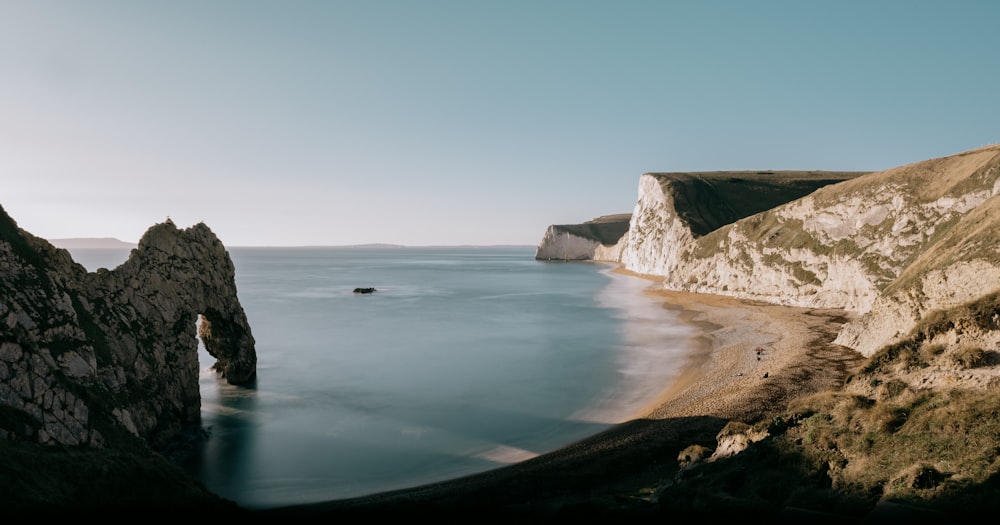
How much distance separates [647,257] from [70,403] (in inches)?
5290

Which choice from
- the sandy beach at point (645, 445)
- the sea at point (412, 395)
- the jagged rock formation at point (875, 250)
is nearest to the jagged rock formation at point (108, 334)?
the sea at point (412, 395)

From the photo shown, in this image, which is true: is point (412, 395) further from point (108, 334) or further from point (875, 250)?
point (875, 250)

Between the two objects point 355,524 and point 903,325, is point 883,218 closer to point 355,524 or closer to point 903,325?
point 903,325

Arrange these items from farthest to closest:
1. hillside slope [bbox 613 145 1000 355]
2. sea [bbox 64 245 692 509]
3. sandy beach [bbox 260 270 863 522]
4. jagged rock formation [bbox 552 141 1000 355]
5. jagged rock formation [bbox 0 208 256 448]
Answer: hillside slope [bbox 613 145 1000 355], jagged rock formation [bbox 552 141 1000 355], sea [bbox 64 245 692 509], sandy beach [bbox 260 270 863 522], jagged rock formation [bbox 0 208 256 448]

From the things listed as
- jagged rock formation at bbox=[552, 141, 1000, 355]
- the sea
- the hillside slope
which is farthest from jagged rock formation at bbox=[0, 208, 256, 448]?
the hillside slope

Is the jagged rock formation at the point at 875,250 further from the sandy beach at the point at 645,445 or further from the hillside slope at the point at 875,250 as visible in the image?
the sandy beach at the point at 645,445

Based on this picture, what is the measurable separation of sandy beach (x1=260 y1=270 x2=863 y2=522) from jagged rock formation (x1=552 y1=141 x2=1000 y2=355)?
612 cm

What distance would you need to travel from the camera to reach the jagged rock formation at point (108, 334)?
16906 mm

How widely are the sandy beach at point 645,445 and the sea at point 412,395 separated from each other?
166 centimetres

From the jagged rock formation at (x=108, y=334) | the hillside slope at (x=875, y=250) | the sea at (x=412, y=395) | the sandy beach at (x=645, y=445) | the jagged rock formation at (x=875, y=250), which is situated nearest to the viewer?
the jagged rock formation at (x=108, y=334)

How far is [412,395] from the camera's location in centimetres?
3562

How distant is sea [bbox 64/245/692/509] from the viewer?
80.2 ft

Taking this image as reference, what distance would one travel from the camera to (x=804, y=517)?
1198cm

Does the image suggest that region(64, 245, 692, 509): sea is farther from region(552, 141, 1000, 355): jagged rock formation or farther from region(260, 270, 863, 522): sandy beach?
region(552, 141, 1000, 355): jagged rock formation
